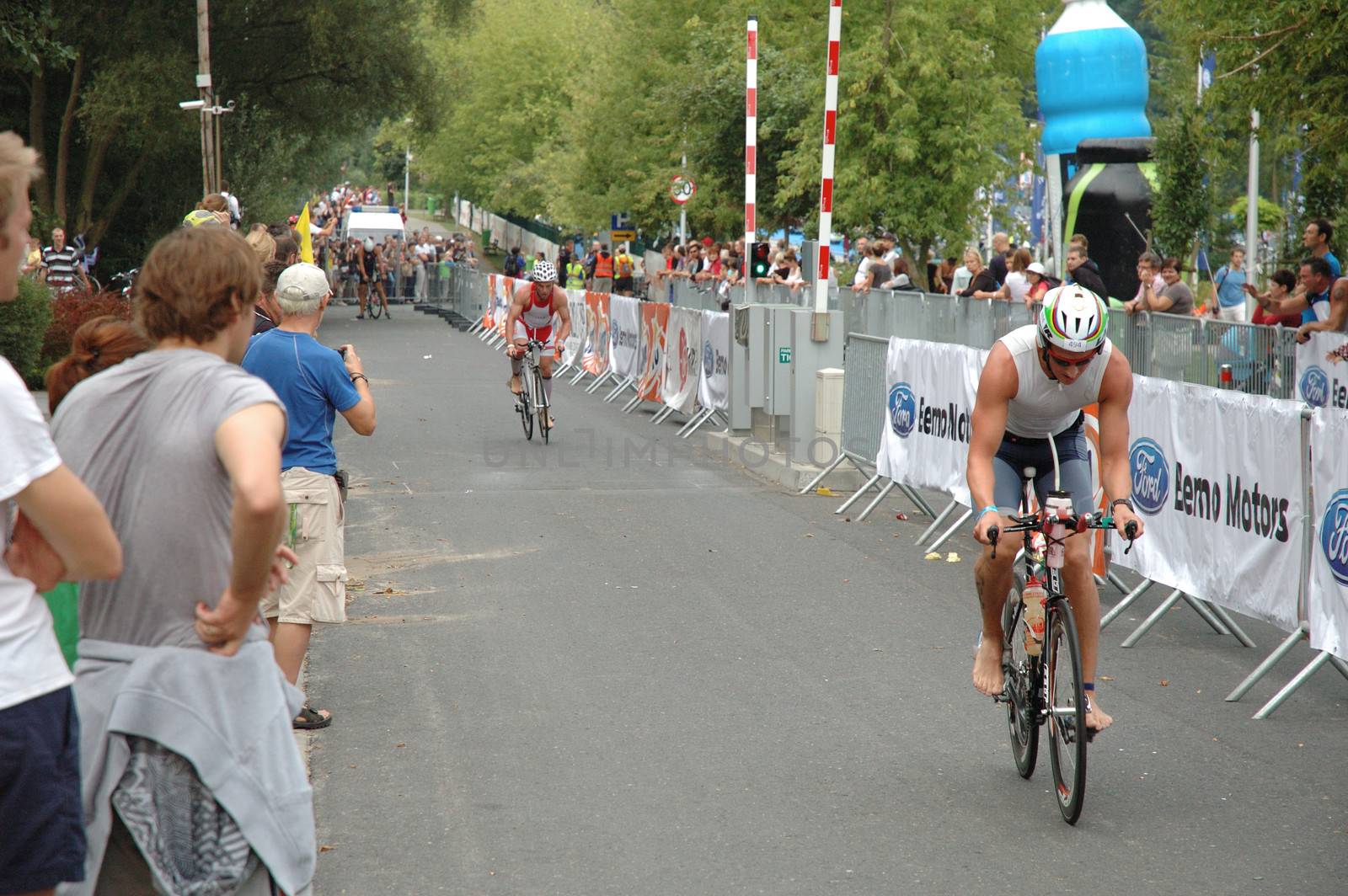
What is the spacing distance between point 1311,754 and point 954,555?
4424 millimetres

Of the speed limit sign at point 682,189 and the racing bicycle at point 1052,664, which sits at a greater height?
the speed limit sign at point 682,189

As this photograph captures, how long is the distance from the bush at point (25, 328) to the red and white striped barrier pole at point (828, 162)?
31.6ft

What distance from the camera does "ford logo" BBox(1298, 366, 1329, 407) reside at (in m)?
12.9

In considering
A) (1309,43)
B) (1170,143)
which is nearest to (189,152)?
(1170,143)

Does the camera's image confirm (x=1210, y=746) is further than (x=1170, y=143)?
No

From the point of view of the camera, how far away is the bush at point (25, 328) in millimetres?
18906

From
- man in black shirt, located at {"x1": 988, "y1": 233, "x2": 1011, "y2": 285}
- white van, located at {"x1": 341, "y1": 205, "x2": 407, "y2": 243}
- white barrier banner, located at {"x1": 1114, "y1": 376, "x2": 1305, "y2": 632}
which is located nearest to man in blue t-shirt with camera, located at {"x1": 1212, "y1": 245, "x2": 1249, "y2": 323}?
man in black shirt, located at {"x1": 988, "y1": 233, "x2": 1011, "y2": 285}

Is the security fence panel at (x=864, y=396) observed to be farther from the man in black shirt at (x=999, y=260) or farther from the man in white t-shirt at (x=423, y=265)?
the man in white t-shirt at (x=423, y=265)

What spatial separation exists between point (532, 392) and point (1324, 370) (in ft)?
25.6

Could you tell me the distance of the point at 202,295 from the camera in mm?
3115

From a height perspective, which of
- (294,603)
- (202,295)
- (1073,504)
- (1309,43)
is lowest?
(294,603)

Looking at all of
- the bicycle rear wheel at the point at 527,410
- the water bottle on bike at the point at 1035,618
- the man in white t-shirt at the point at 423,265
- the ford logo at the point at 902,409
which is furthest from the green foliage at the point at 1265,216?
the water bottle on bike at the point at 1035,618

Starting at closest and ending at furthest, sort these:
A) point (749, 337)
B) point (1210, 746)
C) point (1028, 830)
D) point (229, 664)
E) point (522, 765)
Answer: point (229, 664)
point (1028, 830)
point (522, 765)
point (1210, 746)
point (749, 337)

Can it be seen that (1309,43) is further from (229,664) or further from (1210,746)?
(229,664)
